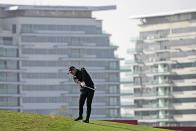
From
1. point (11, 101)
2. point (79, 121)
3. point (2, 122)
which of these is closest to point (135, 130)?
point (79, 121)

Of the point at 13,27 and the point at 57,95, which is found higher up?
the point at 13,27

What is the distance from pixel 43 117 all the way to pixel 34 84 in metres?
168

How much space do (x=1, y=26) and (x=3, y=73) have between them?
1046 centimetres

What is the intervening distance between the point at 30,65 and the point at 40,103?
9124 millimetres

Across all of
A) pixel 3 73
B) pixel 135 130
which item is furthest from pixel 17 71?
pixel 135 130

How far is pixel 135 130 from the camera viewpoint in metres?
32.3

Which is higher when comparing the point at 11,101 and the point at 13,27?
the point at 13,27

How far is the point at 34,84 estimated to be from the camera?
198 meters

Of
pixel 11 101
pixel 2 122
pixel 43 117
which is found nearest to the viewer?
pixel 2 122

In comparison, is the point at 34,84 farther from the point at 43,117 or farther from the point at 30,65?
the point at 43,117

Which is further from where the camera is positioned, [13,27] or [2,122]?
[13,27]

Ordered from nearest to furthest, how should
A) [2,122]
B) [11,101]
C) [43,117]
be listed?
[2,122]
[43,117]
[11,101]

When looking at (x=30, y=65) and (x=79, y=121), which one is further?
(x=30, y=65)

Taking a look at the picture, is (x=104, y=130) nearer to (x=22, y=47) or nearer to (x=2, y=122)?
(x=2, y=122)
